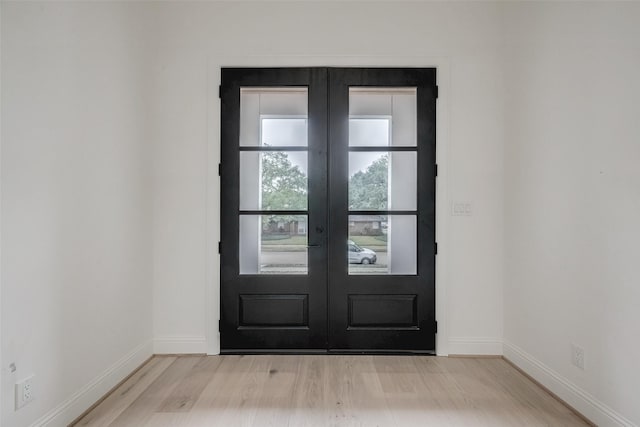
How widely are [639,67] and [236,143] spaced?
2561 millimetres

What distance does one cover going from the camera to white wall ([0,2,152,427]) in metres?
1.62

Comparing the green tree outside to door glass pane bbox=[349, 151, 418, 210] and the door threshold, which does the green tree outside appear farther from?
the door threshold

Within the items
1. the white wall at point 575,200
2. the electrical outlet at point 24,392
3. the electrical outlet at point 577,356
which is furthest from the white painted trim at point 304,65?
the electrical outlet at point 24,392

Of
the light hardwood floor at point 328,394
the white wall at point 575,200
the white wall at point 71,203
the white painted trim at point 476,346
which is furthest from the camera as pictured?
the white painted trim at point 476,346

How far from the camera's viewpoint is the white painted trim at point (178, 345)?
2908mm

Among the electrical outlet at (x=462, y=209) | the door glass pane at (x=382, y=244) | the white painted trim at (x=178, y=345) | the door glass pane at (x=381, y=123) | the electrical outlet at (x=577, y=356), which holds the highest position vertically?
the door glass pane at (x=381, y=123)

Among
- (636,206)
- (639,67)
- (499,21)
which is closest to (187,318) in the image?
(636,206)

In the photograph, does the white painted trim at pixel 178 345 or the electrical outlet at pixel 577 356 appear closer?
the electrical outlet at pixel 577 356

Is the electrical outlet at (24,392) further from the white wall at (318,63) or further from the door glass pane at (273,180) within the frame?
the door glass pane at (273,180)

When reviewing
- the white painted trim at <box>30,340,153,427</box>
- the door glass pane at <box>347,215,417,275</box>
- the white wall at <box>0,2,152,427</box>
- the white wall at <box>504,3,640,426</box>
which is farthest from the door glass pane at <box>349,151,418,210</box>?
the white painted trim at <box>30,340,153,427</box>

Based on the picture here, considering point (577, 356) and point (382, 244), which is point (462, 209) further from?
point (577, 356)

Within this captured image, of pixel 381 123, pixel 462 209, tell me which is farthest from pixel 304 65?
pixel 462 209

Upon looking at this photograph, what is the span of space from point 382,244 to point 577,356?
1.45 meters

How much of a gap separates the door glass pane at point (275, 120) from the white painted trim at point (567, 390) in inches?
92.1
